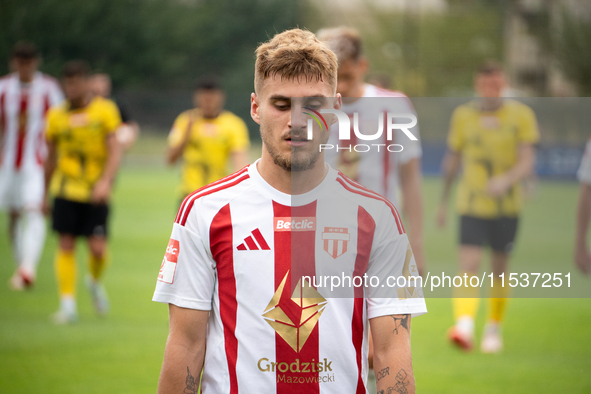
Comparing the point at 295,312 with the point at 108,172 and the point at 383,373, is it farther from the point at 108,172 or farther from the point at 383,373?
the point at 108,172

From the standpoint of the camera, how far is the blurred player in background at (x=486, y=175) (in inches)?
220

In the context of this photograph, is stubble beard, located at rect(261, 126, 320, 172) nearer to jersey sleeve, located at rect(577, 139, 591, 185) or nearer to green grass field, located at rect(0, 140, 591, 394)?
green grass field, located at rect(0, 140, 591, 394)

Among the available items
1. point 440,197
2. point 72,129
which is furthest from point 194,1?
point 440,197

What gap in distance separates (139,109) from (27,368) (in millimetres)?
24128

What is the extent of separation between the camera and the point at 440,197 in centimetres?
378

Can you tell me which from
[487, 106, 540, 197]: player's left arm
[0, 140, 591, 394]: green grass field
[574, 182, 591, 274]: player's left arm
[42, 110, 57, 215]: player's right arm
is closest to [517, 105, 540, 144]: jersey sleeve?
[487, 106, 540, 197]: player's left arm

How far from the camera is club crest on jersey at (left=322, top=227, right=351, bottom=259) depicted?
2.09 meters

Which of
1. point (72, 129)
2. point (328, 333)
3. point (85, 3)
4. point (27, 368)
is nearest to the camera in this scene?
point (328, 333)

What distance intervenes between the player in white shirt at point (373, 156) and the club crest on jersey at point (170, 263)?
59.1 inches

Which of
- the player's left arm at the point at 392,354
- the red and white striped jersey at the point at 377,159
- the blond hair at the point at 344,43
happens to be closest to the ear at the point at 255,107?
the player's left arm at the point at 392,354

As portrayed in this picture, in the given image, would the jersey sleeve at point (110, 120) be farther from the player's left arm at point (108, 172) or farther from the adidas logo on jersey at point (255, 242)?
the adidas logo on jersey at point (255, 242)

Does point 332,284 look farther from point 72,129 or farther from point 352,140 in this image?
point 72,129

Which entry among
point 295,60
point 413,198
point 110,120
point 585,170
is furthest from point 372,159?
point 110,120

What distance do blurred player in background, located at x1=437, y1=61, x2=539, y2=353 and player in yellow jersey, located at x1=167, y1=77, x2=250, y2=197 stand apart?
8.37 feet
